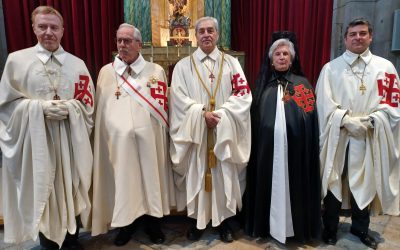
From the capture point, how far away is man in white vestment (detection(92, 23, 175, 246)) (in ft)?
8.38

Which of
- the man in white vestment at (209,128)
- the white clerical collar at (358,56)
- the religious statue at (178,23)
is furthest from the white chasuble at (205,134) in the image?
the religious statue at (178,23)

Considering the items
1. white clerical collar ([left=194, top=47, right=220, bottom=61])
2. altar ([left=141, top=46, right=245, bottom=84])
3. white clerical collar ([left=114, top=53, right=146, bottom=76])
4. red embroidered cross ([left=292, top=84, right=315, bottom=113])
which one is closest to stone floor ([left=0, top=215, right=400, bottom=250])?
red embroidered cross ([left=292, top=84, right=315, bottom=113])

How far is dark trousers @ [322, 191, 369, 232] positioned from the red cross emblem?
2250mm

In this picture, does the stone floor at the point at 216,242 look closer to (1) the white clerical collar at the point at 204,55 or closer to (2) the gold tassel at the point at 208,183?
(2) the gold tassel at the point at 208,183

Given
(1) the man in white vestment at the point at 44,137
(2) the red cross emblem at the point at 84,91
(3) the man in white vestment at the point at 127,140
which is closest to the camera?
(1) the man in white vestment at the point at 44,137

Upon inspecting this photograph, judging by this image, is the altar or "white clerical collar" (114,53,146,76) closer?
"white clerical collar" (114,53,146,76)

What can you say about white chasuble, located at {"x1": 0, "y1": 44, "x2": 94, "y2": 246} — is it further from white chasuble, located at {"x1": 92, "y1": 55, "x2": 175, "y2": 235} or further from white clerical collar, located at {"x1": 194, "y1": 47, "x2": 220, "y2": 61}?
white clerical collar, located at {"x1": 194, "y1": 47, "x2": 220, "y2": 61}

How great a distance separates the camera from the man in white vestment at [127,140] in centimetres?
255

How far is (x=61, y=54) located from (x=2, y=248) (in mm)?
1813

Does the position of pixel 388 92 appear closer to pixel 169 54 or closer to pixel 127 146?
pixel 127 146

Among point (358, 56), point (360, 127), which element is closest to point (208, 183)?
point (360, 127)

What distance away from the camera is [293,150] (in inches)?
104

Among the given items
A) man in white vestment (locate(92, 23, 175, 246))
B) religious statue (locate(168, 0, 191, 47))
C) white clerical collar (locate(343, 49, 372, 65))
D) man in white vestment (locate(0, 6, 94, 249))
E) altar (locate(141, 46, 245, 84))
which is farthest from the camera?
religious statue (locate(168, 0, 191, 47))

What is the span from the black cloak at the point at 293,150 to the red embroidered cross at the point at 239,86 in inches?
6.8
